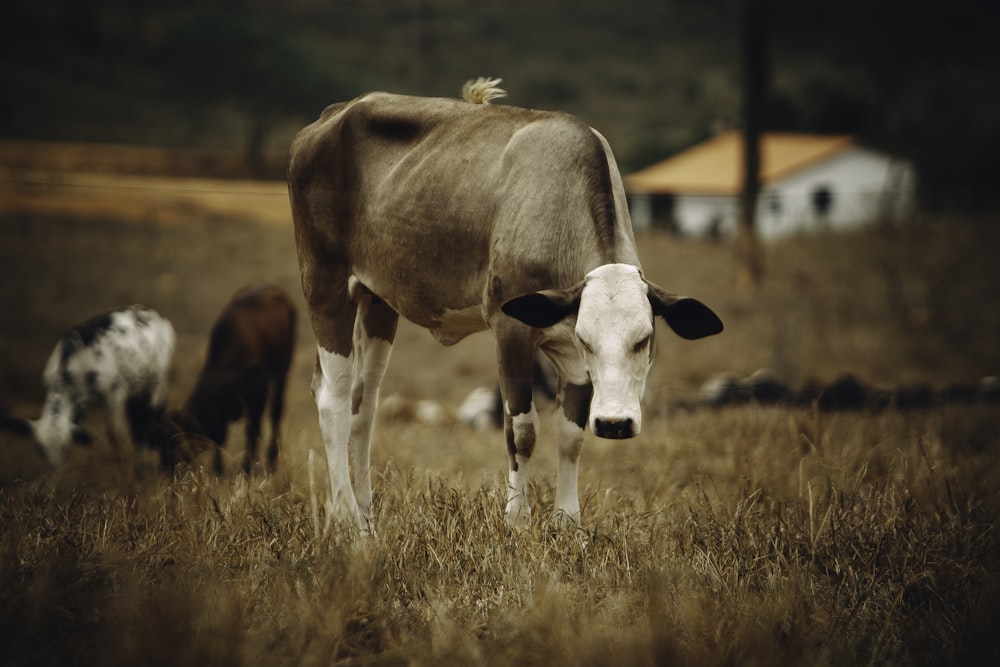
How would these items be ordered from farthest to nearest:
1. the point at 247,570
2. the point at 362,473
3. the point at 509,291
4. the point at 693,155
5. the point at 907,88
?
1. the point at 907,88
2. the point at 693,155
3. the point at 362,473
4. the point at 509,291
5. the point at 247,570

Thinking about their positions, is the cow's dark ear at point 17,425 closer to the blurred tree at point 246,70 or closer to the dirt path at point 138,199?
the dirt path at point 138,199

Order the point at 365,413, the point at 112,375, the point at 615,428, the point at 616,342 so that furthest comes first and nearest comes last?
the point at 112,375 → the point at 365,413 → the point at 616,342 → the point at 615,428

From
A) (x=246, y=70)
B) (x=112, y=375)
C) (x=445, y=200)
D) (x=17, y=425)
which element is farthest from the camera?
(x=246, y=70)

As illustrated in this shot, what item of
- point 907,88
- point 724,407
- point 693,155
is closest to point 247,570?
point 724,407

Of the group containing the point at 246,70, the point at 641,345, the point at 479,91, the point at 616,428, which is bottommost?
the point at 616,428

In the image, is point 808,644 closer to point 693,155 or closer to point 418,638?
point 418,638

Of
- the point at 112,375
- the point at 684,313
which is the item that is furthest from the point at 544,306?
the point at 112,375

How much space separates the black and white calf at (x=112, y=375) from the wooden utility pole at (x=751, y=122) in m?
11.3

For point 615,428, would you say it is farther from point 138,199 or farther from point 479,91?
point 138,199

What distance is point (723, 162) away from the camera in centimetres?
3478

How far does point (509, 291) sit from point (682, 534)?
52.6 inches

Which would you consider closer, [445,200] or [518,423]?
[518,423]

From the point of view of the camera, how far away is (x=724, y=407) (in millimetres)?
9484

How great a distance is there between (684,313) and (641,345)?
0.28 metres
